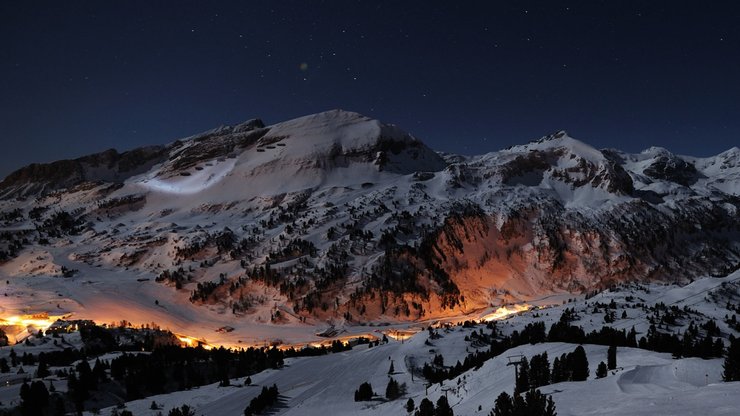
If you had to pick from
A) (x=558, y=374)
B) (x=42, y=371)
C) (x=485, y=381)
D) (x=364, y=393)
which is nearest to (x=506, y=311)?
(x=364, y=393)

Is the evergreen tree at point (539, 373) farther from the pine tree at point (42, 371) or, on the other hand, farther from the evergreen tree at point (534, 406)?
the pine tree at point (42, 371)

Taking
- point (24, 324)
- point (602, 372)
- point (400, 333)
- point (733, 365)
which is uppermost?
point (733, 365)

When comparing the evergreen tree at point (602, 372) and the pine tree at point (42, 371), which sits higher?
the evergreen tree at point (602, 372)

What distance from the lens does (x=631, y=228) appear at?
591 feet

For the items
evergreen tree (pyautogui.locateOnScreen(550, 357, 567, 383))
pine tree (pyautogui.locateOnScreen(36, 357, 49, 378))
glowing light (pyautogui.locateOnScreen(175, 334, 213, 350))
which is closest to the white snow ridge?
evergreen tree (pyautogui.locateOnScreen(550, 357, 567, 383))

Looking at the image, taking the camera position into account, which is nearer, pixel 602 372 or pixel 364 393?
pixel 602 372

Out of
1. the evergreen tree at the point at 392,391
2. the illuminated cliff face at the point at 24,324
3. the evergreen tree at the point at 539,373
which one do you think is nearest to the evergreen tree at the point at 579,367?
the evergreen tree at the point at 539,373

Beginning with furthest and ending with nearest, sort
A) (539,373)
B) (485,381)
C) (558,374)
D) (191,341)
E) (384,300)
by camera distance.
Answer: (384,300), (191,341), (485,381), (539,373), (558,374)

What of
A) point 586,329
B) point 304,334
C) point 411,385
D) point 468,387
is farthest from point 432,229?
point 468,387

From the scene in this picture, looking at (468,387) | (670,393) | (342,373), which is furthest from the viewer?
(342,373)

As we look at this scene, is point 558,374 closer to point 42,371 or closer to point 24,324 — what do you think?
point 42,371

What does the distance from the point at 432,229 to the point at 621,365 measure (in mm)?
121038

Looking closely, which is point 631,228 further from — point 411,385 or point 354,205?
point 411,385

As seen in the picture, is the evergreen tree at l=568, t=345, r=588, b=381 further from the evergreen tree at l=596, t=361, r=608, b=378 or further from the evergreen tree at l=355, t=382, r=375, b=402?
the evergreen tree at l=355, t=382, r=375, b=402
